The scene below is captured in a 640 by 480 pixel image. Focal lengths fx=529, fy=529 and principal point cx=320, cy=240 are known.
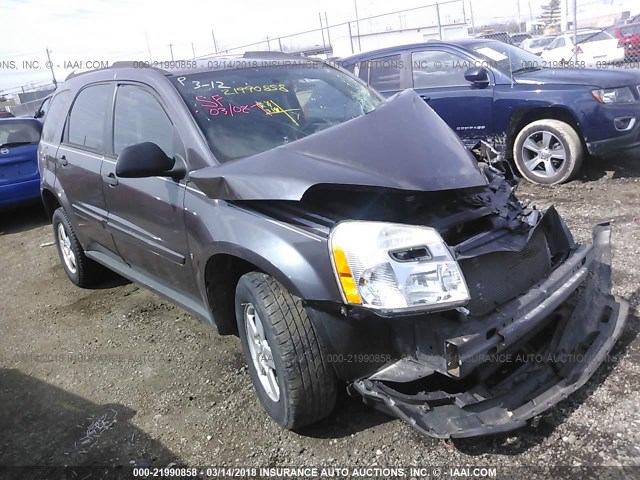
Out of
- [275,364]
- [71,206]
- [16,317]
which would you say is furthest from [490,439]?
[16,317]

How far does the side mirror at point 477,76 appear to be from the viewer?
6.04 metres

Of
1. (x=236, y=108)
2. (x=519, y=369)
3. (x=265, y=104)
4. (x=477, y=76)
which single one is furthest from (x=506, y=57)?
(x=519, y=369)

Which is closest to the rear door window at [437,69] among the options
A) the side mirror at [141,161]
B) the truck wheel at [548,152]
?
the truck wheel at [548,152]

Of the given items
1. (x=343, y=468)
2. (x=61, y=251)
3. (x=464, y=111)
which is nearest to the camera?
(x=343, y=468)

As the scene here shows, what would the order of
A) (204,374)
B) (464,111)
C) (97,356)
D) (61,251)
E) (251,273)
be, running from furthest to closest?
1. (464,111)
2. (61,251)
3. (97,356)
4. (204,374)
5. (251,273)

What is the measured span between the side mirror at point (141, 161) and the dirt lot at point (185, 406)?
1.30 m

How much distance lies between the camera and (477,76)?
608 centimetres

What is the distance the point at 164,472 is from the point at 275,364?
29.9 inches

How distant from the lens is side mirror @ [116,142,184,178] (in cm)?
271

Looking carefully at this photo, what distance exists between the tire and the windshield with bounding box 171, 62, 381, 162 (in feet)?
7.37

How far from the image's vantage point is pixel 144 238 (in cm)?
336

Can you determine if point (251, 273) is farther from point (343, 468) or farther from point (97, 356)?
point (97, 356)

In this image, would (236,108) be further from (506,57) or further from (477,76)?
(506,57)

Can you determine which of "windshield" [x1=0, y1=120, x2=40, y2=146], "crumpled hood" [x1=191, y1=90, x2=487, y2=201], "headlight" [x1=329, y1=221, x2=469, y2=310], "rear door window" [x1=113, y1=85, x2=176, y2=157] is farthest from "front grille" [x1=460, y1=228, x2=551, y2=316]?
"windshield" [x1=0, y1=120, x2=40, y2=146]
